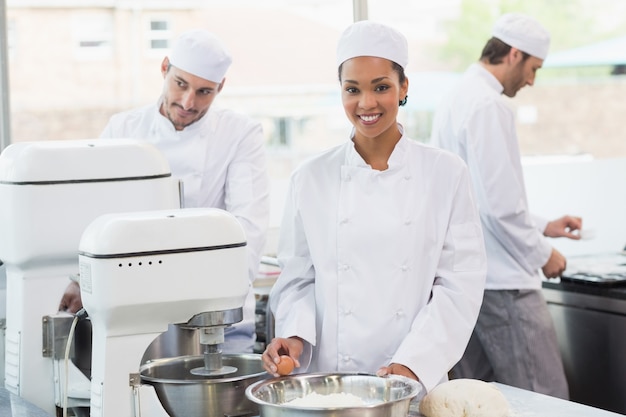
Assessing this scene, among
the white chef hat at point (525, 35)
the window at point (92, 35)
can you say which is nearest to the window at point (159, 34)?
the window at point (92, 35)

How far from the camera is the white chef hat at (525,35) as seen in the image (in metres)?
3.99

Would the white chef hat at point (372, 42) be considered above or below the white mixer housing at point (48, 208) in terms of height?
above

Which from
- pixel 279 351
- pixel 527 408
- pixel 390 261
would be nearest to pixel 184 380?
pixel 279 351

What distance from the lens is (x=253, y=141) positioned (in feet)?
10.7

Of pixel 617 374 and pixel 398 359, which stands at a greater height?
pixel 398 359

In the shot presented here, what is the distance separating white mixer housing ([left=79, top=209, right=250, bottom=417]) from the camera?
1.89 meters

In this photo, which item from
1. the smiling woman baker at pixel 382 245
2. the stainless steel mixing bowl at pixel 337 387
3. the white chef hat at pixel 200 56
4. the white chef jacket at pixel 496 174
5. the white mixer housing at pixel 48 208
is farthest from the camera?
the white chef jacket at pixel 496 174

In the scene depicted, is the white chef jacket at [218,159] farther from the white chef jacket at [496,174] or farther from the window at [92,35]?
the window at [92,35]

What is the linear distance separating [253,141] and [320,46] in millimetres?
1588

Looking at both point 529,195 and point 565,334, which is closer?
point 565,334

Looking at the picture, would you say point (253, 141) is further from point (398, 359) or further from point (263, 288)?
point (398, 359)

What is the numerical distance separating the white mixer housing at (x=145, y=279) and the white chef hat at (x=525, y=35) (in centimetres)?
236

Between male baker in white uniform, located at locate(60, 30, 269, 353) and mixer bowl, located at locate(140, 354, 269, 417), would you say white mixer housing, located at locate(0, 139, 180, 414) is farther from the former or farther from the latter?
male baker in white uniform, located at locate(60, 30, 269, 353)

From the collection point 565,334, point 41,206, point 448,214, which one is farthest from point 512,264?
point 41,206
